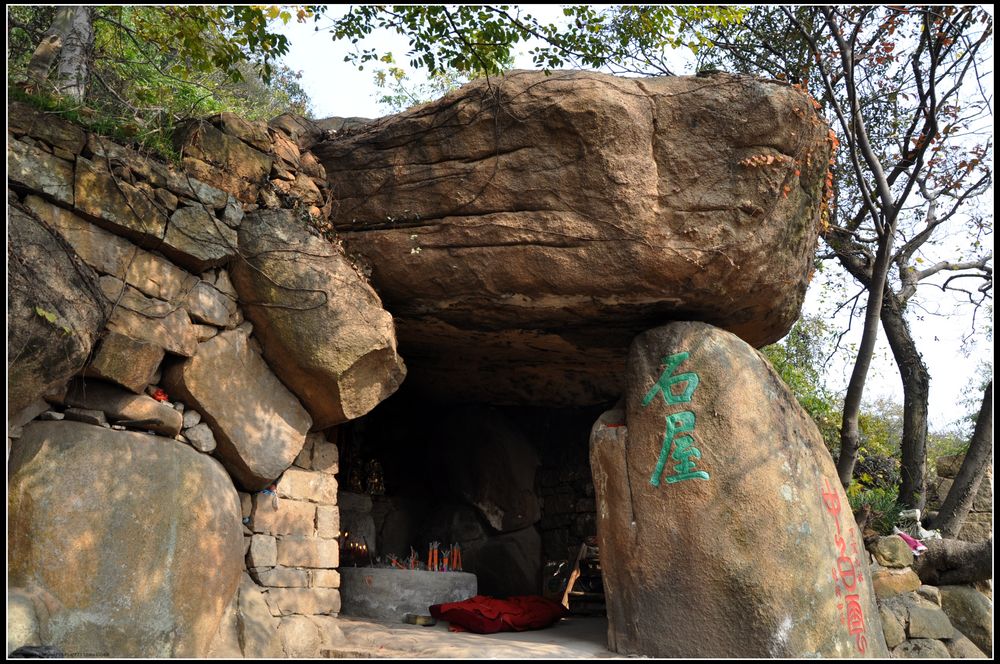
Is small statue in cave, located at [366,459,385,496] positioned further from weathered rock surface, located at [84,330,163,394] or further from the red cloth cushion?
weathered rock surface, located at [84,330,163,394]

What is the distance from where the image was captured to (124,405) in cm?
427

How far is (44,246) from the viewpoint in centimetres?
389

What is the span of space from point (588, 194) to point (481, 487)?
4597 mm

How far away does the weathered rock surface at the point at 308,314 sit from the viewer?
16.7 ft

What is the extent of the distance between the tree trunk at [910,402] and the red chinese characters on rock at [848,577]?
3244 millimetres

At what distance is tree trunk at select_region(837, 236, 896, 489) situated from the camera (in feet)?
21.0

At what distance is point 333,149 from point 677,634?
4.27 metres

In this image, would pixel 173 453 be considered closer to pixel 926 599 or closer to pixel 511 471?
pixel 511 471

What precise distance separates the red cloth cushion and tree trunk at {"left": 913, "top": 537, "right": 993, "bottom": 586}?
3.26 metres

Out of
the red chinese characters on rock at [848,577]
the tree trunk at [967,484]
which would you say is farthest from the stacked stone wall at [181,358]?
the tree trunk at [967,484]

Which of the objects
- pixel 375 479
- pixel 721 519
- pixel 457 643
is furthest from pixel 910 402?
pixel 457 643

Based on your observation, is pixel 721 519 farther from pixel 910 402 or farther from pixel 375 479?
pixel 910 402

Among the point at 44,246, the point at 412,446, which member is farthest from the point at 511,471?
the point at 44,246

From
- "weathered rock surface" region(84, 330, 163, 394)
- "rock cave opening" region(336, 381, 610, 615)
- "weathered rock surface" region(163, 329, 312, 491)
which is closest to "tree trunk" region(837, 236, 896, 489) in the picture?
"rock cave opening" region(336, 381, 610, 615)
